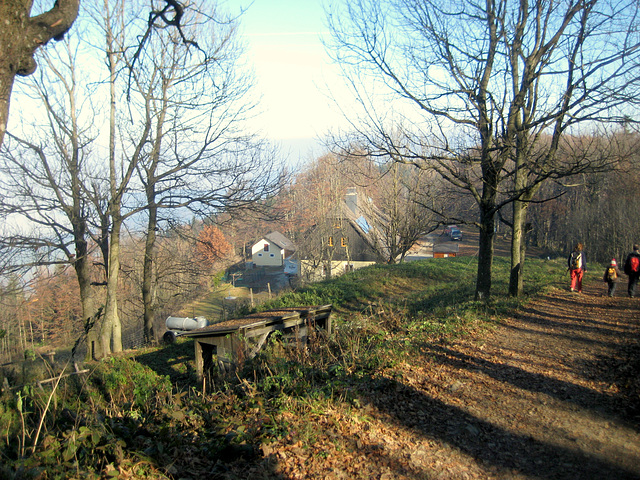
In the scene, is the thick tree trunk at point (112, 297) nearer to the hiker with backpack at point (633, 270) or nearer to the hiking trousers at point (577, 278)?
the hiking trousers at point (577, 278)

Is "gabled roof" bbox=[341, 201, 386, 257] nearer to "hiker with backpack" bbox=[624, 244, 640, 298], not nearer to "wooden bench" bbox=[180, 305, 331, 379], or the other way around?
"hiker with backpack" bbox=[624, 244, 640, 298]

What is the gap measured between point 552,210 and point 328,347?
43307mm

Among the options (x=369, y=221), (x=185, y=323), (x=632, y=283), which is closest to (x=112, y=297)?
(x=185, y=323)

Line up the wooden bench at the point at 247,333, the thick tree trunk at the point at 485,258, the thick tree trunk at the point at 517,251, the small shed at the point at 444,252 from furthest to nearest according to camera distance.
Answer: the small shed at the point at 444,252
the thick tree trunk at the point at 517,251
the thick tree trunk at the point at 485,258
the wooden bench at the point at 247,333

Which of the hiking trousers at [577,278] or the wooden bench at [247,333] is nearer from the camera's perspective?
the wooden bench at [247,333]

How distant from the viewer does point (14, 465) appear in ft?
9.87

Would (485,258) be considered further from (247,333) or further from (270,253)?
(270,253)

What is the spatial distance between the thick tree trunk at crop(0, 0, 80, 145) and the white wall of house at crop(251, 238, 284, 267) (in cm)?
5535

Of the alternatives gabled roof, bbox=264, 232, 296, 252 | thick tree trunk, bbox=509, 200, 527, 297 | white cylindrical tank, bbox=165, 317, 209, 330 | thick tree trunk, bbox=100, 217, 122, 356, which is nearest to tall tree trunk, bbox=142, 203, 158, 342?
thick tree trunk, bbox=100, 217, 122, 356

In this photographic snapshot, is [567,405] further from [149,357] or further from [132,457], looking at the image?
[149,357]

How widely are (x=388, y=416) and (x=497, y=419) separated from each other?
3.63 feet

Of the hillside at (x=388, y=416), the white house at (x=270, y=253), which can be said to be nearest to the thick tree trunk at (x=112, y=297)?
the hillside at (x=388, y=416)

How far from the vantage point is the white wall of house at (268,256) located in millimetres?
58781

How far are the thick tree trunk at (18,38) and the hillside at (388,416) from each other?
8.79 ft
